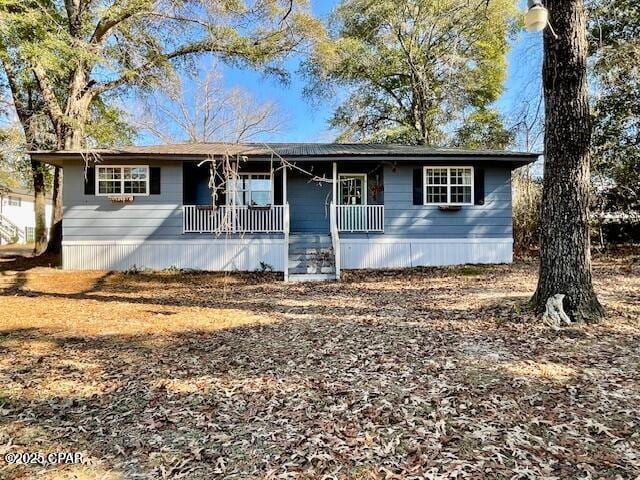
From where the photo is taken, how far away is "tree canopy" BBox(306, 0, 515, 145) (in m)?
19.6

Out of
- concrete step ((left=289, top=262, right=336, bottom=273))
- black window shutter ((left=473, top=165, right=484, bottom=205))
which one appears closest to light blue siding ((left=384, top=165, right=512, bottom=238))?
black window shutter ((left=473, top=165, right=484, bottom=205))

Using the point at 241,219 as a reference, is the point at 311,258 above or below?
below

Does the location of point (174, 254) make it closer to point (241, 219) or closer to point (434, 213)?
point (241, 219)

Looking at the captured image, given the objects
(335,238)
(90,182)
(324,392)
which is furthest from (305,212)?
(324,392)

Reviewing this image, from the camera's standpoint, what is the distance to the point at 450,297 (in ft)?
25.3

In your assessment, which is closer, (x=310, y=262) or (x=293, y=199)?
(x=310, y=262)

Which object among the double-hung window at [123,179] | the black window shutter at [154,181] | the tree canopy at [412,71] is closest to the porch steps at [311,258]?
the black window shutter at [154,181]

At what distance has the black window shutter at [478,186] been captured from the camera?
11977 millimetres

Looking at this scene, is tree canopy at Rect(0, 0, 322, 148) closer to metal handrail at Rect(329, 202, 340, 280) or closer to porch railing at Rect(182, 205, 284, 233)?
porch railing at Rect(182, 205, 284, 233)

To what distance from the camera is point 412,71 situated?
20.4 m

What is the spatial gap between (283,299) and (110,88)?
37.2 ft

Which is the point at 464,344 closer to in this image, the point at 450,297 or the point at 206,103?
the point at 450,297

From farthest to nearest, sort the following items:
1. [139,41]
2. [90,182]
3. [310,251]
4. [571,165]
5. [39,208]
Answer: [39,208] < [139,41] < [90,182] < [310,251] < [571,165]

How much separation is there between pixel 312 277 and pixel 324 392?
674 centimetres
